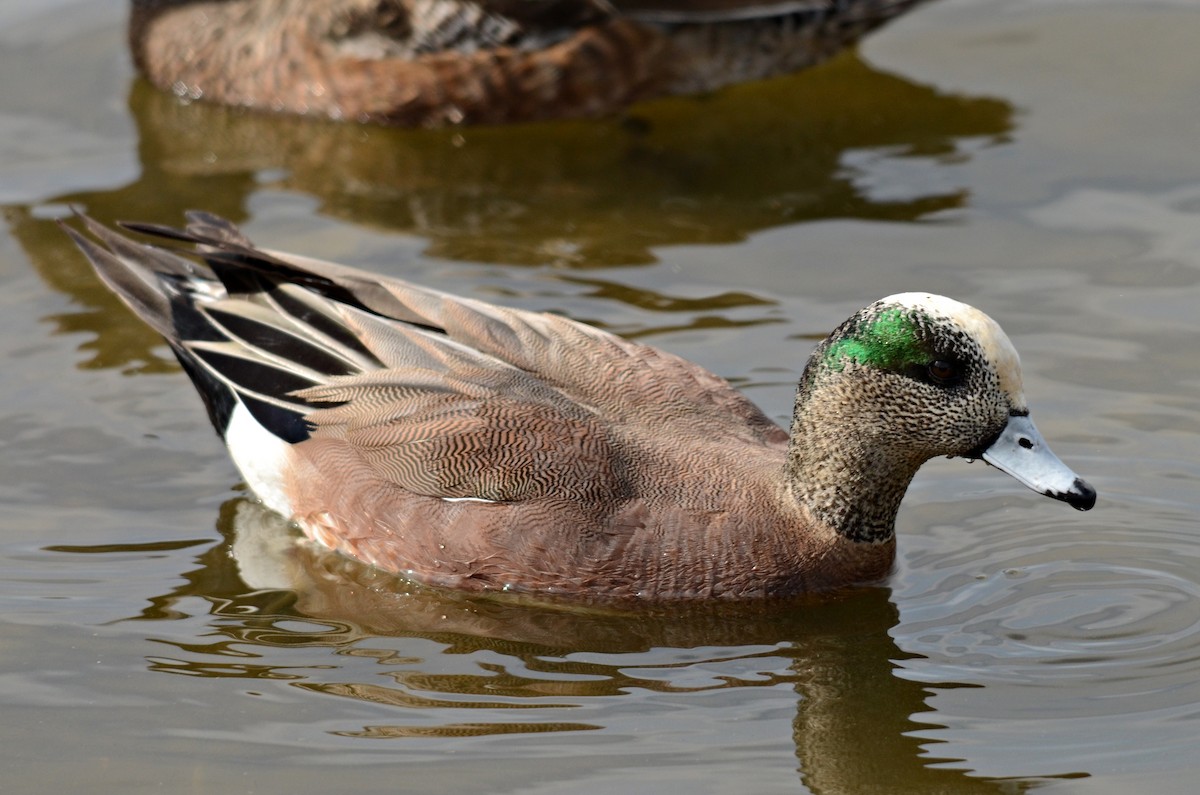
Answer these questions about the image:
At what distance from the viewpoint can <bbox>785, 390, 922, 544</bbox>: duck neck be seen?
5.39 meters

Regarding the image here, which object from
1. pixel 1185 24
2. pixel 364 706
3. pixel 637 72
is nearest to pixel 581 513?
pixel 364 706

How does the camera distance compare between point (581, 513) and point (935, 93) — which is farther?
point (935, 93)

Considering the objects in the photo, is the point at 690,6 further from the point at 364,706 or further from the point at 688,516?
the point at 364,706

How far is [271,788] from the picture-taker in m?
4.62

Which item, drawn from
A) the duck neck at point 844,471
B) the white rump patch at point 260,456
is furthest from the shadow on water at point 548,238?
the duck neck at point 844,471

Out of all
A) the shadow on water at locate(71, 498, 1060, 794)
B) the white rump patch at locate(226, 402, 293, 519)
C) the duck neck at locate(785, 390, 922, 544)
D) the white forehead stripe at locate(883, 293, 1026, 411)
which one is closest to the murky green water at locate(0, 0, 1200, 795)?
the shadow on water at locate(71, 498, 1060, 794)

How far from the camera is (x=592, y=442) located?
17.9ft

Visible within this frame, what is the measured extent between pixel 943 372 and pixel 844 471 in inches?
18.2

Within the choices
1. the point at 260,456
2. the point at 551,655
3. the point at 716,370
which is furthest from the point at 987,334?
the point at 260,456

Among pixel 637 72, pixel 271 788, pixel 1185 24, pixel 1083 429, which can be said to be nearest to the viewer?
pixel 271 788

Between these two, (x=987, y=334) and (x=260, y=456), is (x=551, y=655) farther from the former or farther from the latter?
(x=987, y=334)

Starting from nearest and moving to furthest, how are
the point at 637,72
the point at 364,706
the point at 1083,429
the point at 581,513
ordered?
the point at 364,706 → the point at 581,513 → the point at 1083,429 → the point at 637,72

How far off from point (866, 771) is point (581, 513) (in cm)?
117

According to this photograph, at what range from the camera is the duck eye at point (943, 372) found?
5.17m
